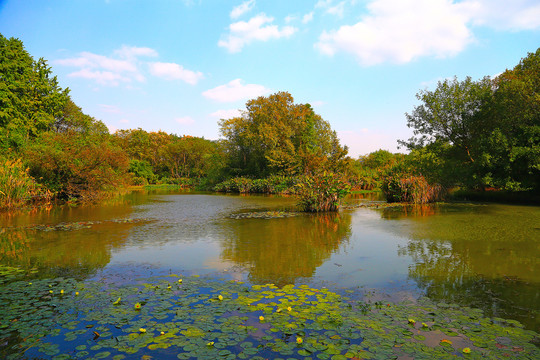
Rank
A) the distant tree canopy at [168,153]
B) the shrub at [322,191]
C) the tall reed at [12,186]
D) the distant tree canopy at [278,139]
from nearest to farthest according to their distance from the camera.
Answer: the tall reed at [12,186] → the shrub at [322,191] → the distant tree canopy at [278,139] → the distant tree canopy at [168,153]

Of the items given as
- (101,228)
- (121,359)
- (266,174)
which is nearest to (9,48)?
(101,228)

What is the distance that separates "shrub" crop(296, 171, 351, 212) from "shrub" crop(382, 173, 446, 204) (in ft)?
19.9

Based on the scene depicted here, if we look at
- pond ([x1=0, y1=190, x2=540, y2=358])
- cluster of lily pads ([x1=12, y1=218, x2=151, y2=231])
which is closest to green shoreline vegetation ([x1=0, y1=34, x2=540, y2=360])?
pond ([x1=0, y1=190, x2=540, y2=358])

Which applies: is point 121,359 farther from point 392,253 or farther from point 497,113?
point 497,113

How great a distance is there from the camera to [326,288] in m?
5.50

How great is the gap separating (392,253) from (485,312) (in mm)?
3615

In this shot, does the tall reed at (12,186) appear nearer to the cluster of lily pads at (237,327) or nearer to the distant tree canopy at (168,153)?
the cluster of lily pads at (237,327)

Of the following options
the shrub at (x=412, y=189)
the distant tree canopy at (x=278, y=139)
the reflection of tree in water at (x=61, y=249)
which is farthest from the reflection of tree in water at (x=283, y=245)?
the distant tree canopy at (x=278, y=139)

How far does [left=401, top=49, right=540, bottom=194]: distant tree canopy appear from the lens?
17781 mm

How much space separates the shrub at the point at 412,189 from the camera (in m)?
19.9

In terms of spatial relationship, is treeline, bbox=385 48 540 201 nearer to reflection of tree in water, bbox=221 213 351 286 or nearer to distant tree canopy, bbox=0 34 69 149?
reflection of tree in water, bbox=221 213 351 286

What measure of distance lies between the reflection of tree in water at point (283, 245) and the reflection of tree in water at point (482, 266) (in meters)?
2.06

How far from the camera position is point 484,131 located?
21156 millimetres

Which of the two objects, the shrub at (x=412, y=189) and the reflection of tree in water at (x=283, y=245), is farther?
the shrub at (x=412, y=189)
